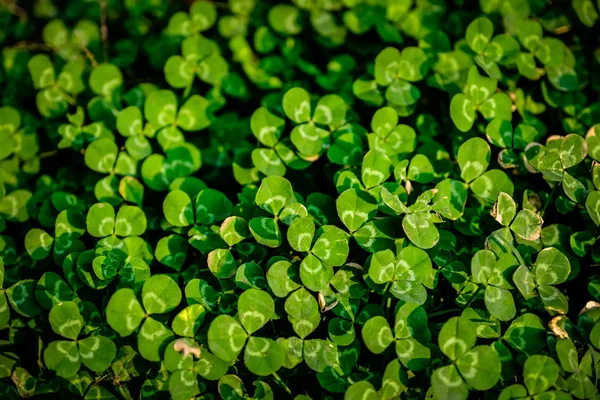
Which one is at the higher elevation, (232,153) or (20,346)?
(232,153)

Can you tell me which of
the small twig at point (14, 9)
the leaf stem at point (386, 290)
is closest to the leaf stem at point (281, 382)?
the leaf stem at point (386, 290)

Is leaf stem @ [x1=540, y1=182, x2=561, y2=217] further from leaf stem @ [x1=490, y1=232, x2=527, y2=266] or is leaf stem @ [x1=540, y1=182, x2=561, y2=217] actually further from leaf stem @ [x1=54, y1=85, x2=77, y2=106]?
leaf stem @ [x1=54, y1=85, x2=77, y2=106]

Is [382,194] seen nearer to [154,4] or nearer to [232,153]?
[232,153]

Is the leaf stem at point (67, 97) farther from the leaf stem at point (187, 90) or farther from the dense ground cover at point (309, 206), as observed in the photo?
the leaf stem at point (187, 90)

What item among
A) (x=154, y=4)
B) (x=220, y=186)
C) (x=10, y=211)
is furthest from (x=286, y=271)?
(x=154, y=4)

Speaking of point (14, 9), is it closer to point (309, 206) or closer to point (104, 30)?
point (104, 30)

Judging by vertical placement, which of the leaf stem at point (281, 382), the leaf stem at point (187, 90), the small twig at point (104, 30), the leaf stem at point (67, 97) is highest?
the small twig at point (104, 30)
